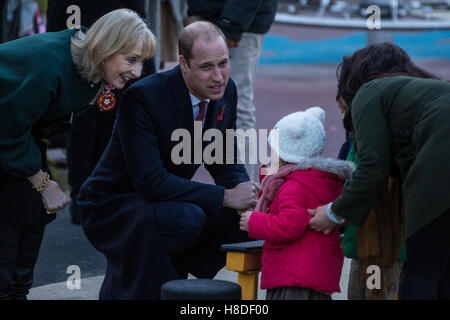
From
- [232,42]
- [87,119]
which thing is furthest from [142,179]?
[232,42]

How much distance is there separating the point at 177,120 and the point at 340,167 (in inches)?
29.4

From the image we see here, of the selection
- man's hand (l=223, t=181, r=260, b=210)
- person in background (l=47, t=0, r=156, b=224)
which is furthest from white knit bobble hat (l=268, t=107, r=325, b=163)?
person in background (l=47, t=0, r=156, b=224)

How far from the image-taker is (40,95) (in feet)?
10.2

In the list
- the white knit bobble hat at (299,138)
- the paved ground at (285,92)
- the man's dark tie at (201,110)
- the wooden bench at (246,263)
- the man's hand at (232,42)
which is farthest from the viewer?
the man's hand at (232,42)

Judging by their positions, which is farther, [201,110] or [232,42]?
[232,42]

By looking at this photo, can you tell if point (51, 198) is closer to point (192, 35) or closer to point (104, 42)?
point (104, 42)

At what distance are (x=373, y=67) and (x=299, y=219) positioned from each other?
671mm

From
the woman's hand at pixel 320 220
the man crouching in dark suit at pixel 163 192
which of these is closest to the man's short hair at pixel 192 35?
the man crouching in dark suit at pixel 163 192

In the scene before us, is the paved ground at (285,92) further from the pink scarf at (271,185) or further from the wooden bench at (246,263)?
the pink scarf at (271,185)

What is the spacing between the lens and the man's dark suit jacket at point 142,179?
3.28 meters

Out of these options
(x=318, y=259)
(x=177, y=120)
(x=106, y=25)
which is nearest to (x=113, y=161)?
(x=177, y=120)

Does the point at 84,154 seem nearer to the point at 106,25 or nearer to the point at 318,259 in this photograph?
the point at 106,25

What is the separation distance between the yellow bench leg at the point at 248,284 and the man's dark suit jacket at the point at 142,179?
0.30m

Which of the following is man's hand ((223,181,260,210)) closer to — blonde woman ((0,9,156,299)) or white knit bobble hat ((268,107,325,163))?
white knit bobble hat ((268,107,325,163))
